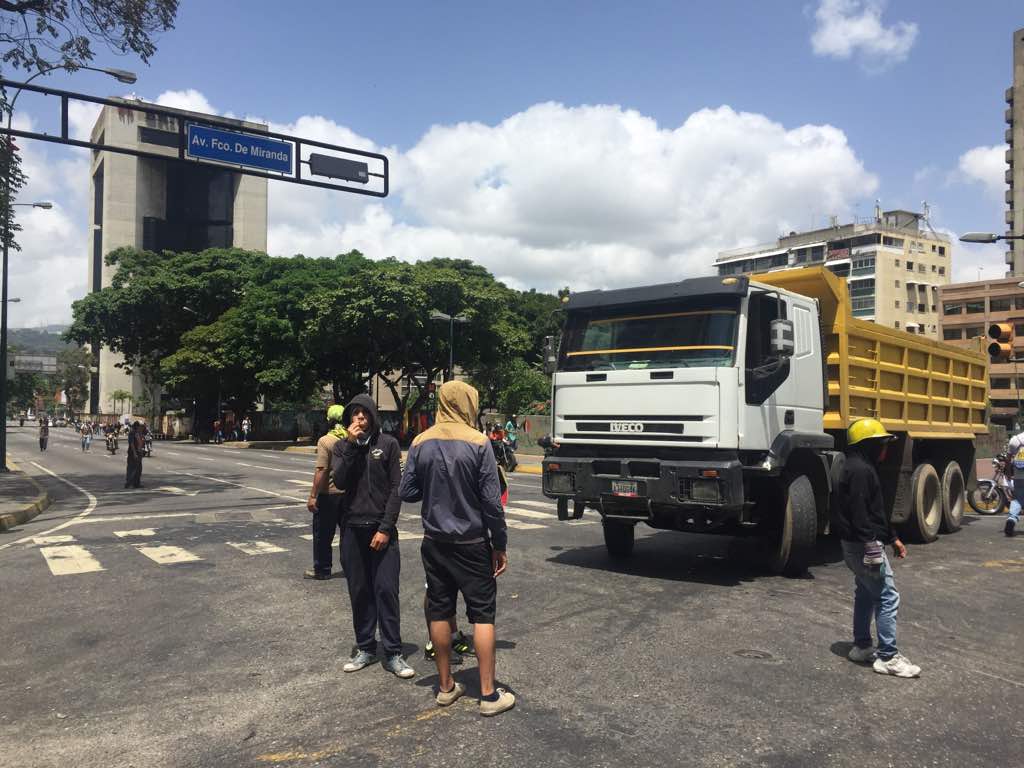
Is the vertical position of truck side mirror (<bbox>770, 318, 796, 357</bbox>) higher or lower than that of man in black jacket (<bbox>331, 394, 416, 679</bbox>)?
higher

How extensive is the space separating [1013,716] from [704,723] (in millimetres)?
1784

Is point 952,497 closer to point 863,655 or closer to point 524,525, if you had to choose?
point 524,525

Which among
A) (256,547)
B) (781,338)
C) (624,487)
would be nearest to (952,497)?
(781,338)

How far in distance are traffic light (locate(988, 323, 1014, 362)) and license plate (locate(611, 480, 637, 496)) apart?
824 centimetres

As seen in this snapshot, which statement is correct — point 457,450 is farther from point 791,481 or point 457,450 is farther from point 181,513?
point 181,513

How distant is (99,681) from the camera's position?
508 cm

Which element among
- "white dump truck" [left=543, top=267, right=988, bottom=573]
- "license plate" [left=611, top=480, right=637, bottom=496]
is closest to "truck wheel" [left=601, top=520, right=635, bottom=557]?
"white dump truck" [left=543, top=267, right=988, bottom=573]

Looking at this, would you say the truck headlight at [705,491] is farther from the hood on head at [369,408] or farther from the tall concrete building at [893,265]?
the tall concrete building at [893,265]

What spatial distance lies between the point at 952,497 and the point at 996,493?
13.0 ft

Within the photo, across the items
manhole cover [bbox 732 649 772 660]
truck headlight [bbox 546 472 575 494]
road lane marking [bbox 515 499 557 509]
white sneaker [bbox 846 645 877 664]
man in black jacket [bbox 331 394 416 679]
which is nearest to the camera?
man in black jacket [bbox 331 394 416 679]

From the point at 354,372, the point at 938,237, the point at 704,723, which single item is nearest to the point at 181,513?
the point at 704,723

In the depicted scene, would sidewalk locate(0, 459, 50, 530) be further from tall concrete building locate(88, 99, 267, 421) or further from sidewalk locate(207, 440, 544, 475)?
tall concrete building locate(88, 99, 267, 421)

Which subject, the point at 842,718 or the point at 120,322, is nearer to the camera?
the point at 842,718

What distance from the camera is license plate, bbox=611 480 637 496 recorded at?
7773 mm
